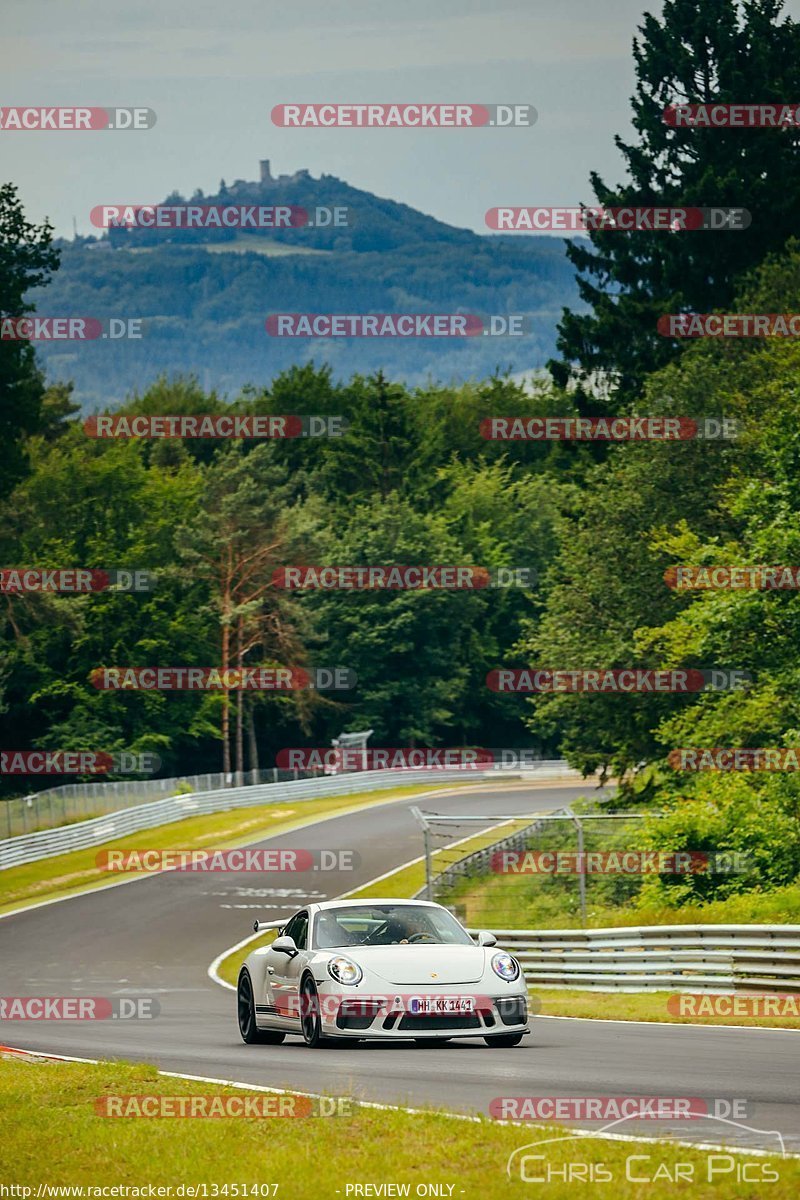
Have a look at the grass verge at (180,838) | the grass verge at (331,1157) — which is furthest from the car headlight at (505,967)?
the grass verge at (180,838)

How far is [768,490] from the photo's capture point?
31547 millimetres

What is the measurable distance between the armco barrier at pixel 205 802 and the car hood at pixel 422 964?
3807 centimetres

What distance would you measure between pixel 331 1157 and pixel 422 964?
5622 mm

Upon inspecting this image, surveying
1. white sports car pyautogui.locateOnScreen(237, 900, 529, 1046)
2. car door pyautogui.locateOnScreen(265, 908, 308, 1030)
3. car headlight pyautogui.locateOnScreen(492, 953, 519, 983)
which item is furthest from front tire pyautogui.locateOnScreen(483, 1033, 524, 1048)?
car door pyautogui.locateOnScreen(265, 908, 308, 1030)

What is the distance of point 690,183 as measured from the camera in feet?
182

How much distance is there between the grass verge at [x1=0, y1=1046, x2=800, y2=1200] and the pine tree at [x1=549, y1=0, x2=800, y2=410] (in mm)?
45272

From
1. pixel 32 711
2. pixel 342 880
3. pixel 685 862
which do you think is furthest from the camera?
pixel 32 711

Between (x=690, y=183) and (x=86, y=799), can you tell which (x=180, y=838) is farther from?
(x=690, y=183)

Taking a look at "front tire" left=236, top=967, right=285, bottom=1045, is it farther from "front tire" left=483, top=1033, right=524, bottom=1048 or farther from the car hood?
"front tire" left=483, top=1033, right=524, bottom=1048

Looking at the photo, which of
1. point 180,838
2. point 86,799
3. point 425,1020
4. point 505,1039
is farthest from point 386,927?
point 86,799

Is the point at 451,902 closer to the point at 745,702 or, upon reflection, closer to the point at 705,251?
the point at 745,702

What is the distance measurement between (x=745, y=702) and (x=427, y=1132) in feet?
87.9

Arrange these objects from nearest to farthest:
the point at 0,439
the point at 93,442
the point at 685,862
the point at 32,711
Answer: the point at 685,862
the point at 0,439
the point at 32,711
the point at 93,442

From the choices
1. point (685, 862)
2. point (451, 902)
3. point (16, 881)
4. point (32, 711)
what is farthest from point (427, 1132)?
point (32, 711)
